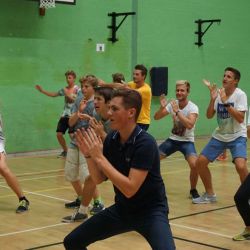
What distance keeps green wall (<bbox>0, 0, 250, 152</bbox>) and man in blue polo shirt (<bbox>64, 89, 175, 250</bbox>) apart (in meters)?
6.90

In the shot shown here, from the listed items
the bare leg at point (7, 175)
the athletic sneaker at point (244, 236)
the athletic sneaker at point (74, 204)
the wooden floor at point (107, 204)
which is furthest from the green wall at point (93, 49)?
the athletic sneaker at point (244, 236)

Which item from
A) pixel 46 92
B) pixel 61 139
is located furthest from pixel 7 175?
pixel 46 92

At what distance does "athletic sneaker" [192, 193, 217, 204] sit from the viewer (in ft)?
21.4

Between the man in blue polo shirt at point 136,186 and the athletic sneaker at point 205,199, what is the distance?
3.19m

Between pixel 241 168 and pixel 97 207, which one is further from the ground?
pixel 241 168

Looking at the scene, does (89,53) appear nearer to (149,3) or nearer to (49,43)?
(49,43)

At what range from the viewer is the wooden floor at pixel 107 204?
4828mm

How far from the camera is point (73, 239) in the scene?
338cm

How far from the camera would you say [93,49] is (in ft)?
36.8

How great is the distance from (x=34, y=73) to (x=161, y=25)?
365 cm

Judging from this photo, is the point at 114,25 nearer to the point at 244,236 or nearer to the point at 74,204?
the point at 74,204

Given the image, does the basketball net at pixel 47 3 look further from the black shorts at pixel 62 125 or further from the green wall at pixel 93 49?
Answer: the black shorts at pixel 62 125

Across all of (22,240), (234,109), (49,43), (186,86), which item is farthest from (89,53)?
(22,240)

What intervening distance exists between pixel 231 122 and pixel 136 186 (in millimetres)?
3278
